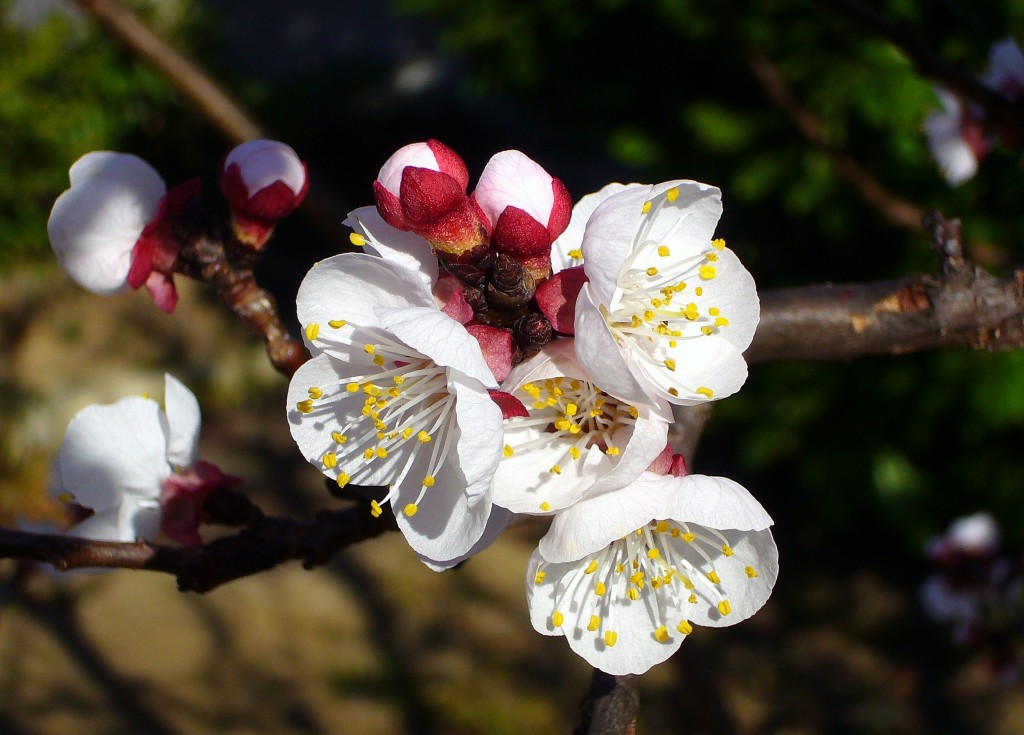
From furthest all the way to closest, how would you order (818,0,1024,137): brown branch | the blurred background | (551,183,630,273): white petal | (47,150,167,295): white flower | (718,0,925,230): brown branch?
the blurred background → (718,0,925,230): brown branch → (818,0,1024,137): brown branch → (47,150,167,295): white flower → (551,183,630,273): white petal

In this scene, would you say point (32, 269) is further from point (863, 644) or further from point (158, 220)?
point (863, 644)

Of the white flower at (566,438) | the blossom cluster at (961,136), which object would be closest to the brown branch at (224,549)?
the white flower at (566,438)

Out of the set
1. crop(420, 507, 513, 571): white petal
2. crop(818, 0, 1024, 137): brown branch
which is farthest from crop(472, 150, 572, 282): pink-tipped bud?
crop(818, 0, 1024, 137): brown branch

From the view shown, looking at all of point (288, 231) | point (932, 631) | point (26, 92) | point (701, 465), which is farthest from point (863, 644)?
point (26, 92)

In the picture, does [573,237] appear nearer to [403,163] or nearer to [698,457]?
[403,163]

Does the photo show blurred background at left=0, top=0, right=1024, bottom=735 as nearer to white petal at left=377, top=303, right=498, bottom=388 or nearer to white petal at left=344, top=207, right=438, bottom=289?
white petal at left=344, top=207, right=438, bottom=289

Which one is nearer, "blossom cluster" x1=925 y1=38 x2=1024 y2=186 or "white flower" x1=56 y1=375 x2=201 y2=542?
"white flower" x1=56 y1=375 x2=201 y2=542

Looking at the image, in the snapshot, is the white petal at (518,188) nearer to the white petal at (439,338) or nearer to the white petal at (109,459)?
the white petal at (439,338)

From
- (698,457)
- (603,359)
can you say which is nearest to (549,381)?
(603,359)
